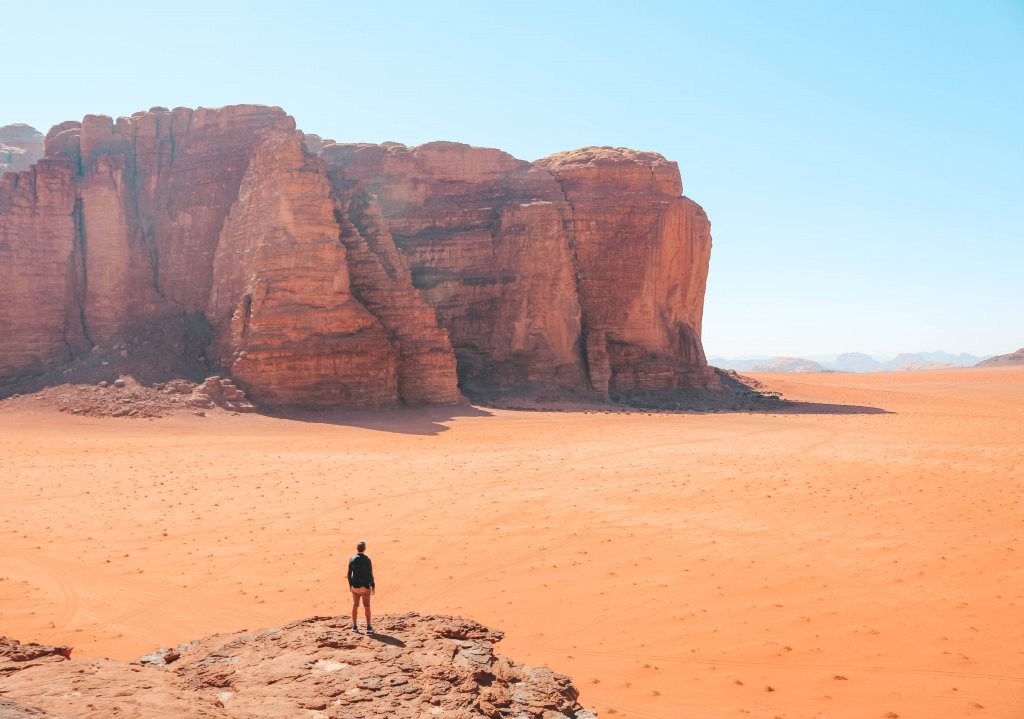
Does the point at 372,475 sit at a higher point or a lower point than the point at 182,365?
lower

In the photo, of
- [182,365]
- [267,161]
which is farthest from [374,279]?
[182,365]

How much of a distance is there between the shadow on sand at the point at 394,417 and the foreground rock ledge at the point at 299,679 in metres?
18.7

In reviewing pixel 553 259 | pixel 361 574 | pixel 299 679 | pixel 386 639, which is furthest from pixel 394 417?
pixel 299 679

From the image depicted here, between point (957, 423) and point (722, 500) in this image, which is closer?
point (722, 500)

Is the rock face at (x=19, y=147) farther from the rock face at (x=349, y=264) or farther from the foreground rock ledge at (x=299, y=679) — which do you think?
the foreground rock ledge at (x=299, y=679)

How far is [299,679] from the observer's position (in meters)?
5.73

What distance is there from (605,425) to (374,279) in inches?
482

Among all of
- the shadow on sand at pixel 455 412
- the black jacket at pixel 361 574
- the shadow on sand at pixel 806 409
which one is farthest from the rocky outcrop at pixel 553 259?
the black jacket at pixel 361 574

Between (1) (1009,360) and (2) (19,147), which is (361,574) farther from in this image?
(1) (1009,360)

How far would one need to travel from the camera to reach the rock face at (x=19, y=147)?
194ft

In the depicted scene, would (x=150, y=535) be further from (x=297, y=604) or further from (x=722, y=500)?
(x=722, y=500)

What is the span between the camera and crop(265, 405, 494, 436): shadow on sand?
26.8m

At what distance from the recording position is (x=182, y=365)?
30875 mm

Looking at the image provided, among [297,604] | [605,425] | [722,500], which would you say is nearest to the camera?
[297,604]
